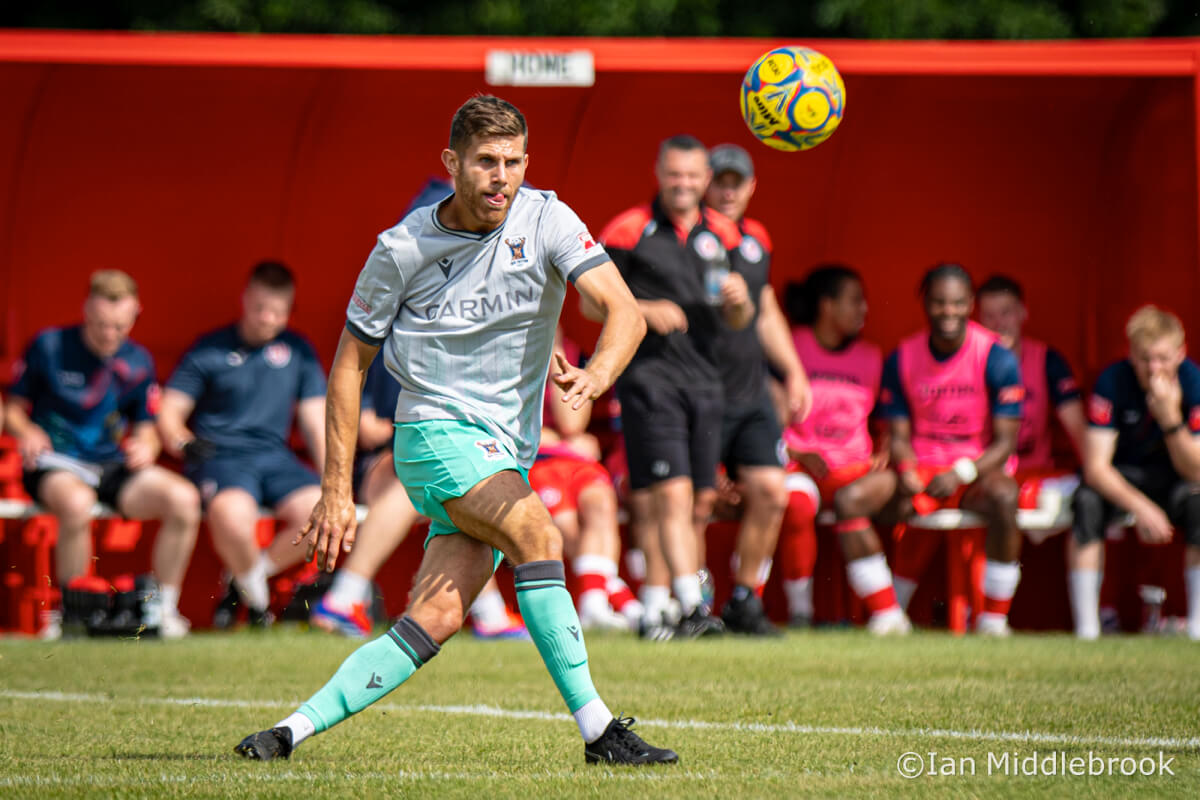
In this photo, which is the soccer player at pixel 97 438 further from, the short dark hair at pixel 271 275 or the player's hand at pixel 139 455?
the short dark hair at pixel 271 275

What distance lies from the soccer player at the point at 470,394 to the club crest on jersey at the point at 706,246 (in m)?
3.65

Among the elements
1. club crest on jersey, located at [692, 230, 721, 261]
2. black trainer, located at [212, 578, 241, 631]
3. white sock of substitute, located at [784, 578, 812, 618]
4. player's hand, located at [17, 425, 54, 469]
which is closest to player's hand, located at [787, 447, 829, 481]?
white sock of substitute, located at [784, 578, 812, 618]

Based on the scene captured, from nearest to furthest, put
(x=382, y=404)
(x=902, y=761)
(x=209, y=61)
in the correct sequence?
(x=902, y=761), (x=209, y=61), (x=382, y=404)

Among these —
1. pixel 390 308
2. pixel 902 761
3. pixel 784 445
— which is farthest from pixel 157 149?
pixel 902 761

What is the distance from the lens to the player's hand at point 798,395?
8820 millimetres

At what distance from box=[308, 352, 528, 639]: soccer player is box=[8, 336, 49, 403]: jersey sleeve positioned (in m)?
1.70

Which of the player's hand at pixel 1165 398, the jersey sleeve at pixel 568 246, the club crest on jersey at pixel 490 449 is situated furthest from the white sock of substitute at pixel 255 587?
the player's hand at pixel 1165 398

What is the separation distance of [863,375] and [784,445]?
759mm

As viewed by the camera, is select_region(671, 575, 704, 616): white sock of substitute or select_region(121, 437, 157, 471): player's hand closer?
select_region(671, 575, 704, 616): white sock of substitute

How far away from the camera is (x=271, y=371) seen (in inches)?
368

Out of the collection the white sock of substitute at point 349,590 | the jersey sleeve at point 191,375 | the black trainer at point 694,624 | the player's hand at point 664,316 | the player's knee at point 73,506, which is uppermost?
the player's hand at point 664,316

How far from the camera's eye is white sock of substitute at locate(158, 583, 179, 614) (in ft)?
27.9

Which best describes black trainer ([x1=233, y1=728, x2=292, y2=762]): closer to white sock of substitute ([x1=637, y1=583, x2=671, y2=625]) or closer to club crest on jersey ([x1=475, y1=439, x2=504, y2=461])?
club crest on jersey ([x1=475, y1=439, x2=504, y2=461])

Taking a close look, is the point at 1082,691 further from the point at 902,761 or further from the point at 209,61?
the point at 209,61
